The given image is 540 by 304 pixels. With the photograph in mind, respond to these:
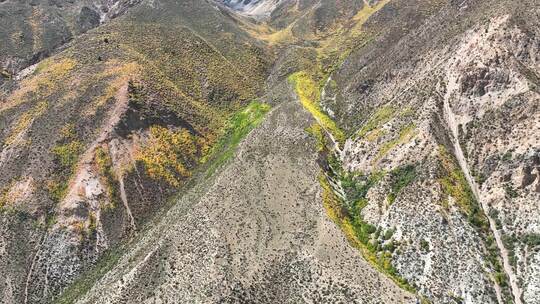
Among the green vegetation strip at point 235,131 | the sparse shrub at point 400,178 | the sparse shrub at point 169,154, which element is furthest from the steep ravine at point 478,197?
the sparse shrub at point 169,154

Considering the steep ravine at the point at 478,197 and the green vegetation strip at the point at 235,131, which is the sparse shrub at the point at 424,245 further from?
the green vegetation strip at the point at 235,131

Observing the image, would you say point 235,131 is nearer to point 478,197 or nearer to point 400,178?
point 400,178

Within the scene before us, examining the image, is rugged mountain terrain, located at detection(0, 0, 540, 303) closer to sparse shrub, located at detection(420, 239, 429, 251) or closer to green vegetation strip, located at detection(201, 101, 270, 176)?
sparse shrub, located at detection(420, 239, 429, 251)

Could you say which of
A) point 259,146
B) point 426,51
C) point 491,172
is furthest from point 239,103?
point 491,172

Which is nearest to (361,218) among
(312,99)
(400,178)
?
(400,178)

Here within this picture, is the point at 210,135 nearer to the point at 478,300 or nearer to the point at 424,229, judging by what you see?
the point at 424,229

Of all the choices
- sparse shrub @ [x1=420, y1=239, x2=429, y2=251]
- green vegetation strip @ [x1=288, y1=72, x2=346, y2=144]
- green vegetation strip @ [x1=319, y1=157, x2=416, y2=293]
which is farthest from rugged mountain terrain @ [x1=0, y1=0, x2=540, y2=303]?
green vegetation strip @ [x1=288, y1=72, x2=346, y2=144]
